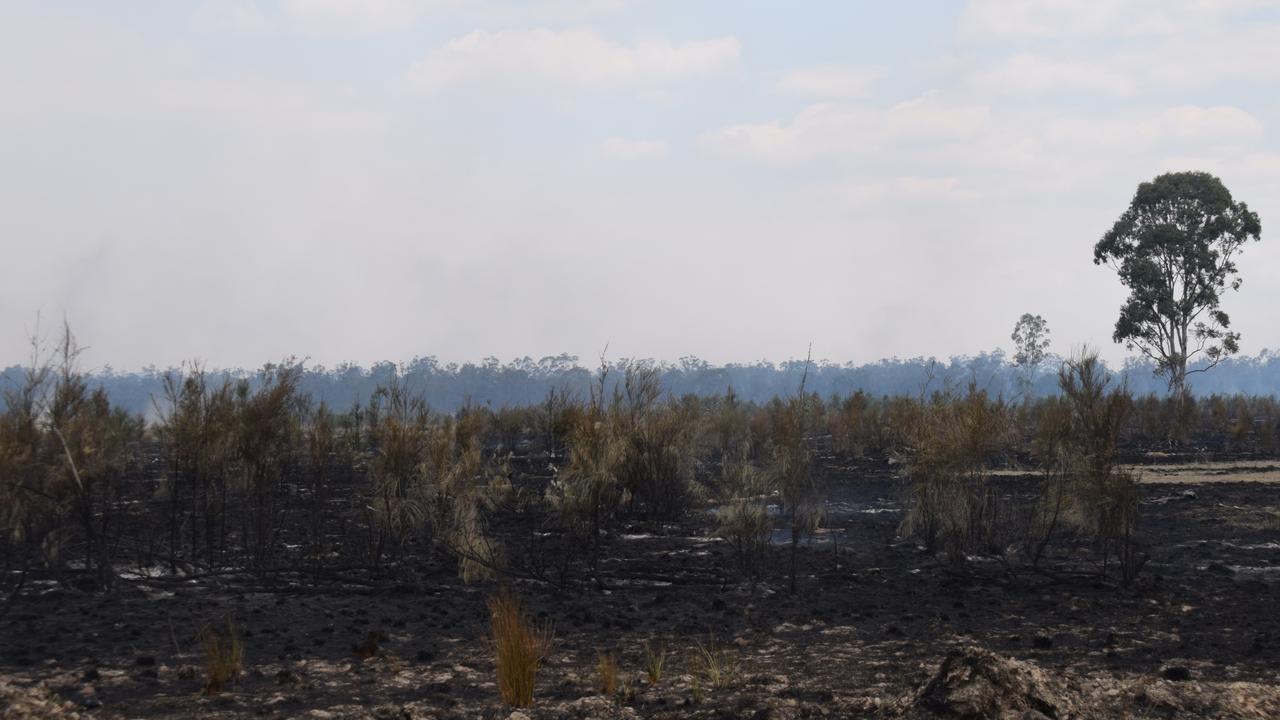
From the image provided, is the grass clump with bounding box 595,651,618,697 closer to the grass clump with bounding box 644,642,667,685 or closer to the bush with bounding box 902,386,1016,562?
the grass clump with bounding box 644,642,667,685

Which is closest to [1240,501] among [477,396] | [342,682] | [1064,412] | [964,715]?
[1064,412]

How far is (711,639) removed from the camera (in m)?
7.64

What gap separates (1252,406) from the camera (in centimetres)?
4556

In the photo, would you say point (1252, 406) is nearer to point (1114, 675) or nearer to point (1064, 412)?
point (1064, 412)

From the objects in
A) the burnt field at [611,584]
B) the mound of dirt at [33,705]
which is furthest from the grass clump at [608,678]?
the mound of dirt at [33,705]

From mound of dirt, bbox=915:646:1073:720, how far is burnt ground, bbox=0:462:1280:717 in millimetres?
36

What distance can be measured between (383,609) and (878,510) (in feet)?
31.0

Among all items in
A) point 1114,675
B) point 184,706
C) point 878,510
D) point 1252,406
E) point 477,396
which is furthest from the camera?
point 477,396

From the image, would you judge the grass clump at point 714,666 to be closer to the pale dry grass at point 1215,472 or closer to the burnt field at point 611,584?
the burnt field at point 611,584

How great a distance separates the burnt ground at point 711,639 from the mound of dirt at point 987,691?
36 millimetres

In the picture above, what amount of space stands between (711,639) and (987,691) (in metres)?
2.74

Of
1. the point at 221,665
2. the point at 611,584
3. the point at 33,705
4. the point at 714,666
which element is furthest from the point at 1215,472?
the point at 33,705

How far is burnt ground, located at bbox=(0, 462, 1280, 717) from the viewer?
5.73 metres

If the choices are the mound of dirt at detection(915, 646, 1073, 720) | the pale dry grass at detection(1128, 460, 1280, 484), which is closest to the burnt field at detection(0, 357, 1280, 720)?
the mound of dirt at detection(915, 646, 1073, 720)
